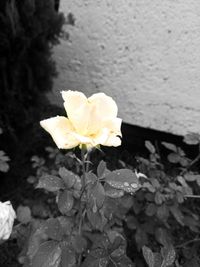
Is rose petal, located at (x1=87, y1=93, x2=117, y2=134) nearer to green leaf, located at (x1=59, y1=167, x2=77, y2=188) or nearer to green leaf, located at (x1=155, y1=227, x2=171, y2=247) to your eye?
green leaf, located at (x1=59, y1=167, x2=77, y2=188)

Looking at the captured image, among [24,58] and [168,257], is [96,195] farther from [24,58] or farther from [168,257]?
[24,58]

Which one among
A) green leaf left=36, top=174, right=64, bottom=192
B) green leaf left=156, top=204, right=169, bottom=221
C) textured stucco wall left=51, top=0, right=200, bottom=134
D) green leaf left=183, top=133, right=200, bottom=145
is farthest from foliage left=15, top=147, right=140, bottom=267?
textured stucco wall left=51, top=0, right=200, bottom=134

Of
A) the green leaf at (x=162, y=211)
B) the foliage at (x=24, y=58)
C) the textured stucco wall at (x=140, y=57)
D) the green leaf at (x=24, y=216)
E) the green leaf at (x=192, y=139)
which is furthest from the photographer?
the textured stucco wall at (x=140, y=57)

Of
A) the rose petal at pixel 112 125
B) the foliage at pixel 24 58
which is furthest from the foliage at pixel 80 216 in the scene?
the foliage at pixel 24 58

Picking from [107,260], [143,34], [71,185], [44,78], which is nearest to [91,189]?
[71,185]

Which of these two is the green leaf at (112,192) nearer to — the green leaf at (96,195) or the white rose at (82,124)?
the green leaf at (96,195)

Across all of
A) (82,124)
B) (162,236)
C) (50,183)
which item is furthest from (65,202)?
(162,236)

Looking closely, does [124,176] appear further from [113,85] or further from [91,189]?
[113,85]
